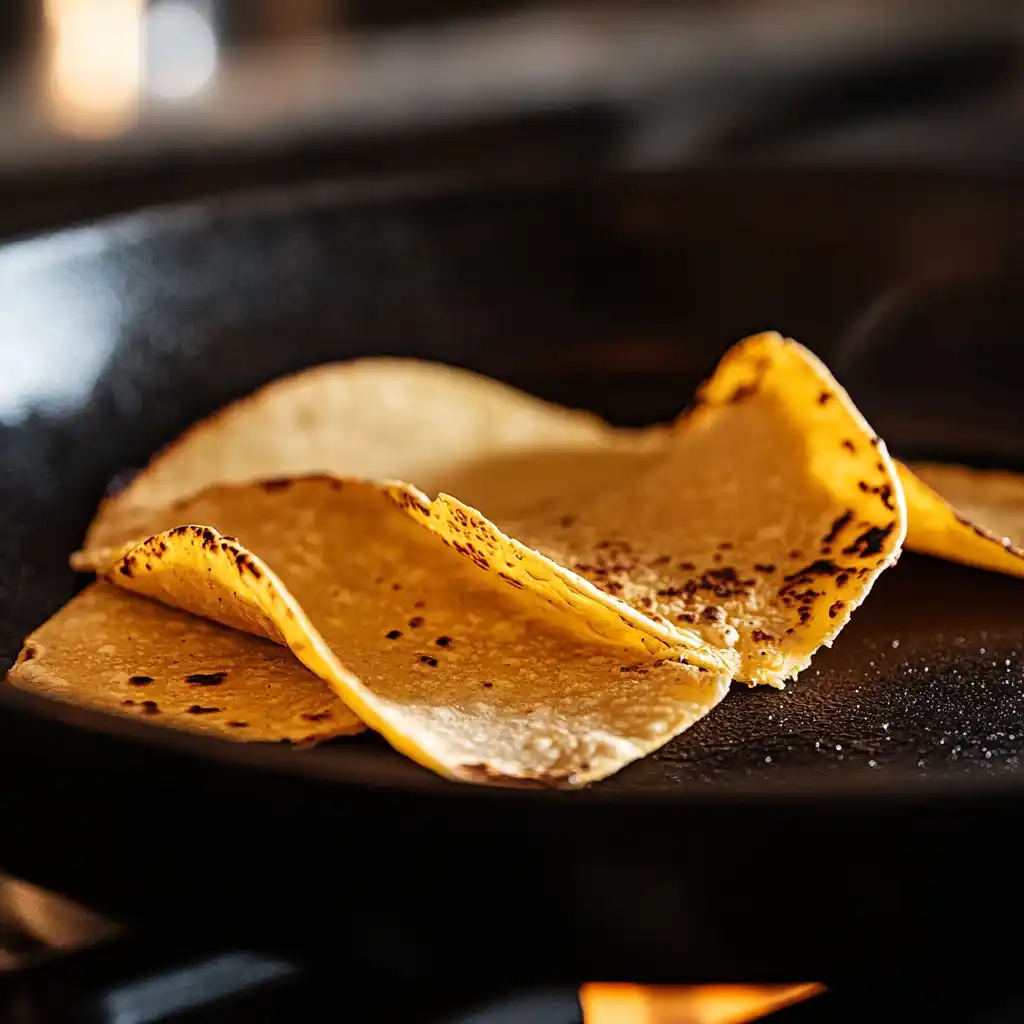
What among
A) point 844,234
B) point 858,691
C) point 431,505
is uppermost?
point 844,234

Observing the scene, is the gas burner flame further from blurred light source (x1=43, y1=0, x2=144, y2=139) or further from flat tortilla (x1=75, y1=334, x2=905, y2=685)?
blurred light source (x1=43, y1=0, x2=144, y2=139)

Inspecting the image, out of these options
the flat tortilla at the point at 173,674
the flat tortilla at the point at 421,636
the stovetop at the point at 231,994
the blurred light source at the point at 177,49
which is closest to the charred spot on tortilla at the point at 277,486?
the flat tortilla at the point at 421,636

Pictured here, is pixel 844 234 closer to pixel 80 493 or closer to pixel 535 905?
pixel 80 493

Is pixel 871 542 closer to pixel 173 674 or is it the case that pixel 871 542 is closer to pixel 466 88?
pixel 173 674

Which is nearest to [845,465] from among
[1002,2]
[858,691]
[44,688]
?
[858,691]

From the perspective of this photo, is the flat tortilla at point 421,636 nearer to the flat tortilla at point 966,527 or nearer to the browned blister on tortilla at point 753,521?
the browned blister on tortilla at point 753,521
